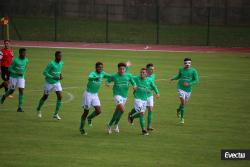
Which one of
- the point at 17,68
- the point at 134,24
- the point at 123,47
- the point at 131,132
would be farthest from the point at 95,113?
the point at 134,24

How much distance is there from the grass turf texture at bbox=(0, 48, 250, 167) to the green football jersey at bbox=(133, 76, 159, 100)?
1282mm

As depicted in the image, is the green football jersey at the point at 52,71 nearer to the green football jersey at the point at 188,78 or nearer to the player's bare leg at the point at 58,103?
the player's bare leg at the point at 58,103

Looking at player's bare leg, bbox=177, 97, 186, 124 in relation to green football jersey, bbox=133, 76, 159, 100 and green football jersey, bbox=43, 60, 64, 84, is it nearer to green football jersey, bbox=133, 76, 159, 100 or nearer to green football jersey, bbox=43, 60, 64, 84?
green football jersey, bbox=133, 76, 159, 100

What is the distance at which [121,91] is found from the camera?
2238cm

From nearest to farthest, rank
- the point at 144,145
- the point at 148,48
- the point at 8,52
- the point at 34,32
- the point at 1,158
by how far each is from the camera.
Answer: the point at 1,158, the point at 144,145, the point at 8,52, the point at 148,48, the point at 34,32

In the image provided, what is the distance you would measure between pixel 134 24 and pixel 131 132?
4533 cm

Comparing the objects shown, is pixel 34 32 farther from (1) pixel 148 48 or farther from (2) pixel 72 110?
(2) pixel 72 110

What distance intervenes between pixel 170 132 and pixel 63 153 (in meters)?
4.81

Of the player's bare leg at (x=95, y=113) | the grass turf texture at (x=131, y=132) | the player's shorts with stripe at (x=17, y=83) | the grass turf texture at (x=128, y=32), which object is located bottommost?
the grass turf texture at (x=131, y=132)

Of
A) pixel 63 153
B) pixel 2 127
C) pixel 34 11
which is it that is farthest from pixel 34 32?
pixel 63 153

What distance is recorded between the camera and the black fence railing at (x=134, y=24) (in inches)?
2413

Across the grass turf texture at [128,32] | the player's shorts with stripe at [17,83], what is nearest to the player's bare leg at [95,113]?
the player's shorts with stripe at [17,83]

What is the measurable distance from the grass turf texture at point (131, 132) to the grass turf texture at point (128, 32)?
22.1 metres

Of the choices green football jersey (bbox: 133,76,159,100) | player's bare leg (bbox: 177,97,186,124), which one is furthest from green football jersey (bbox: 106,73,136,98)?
player's bare leg (bbox: 177,97,186,124)
